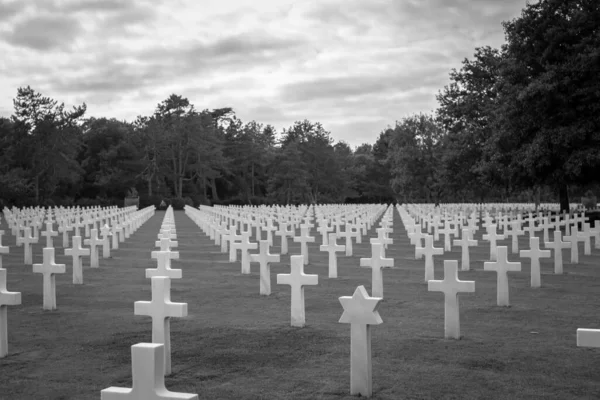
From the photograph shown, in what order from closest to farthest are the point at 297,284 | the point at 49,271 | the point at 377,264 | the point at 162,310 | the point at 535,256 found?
1. the point at 162,310
2. the point at 297,284
3. the point at 49,271
4. the point at 377,264
5. the point at 535,256

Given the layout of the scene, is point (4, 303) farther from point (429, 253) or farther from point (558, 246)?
point (558, 246)

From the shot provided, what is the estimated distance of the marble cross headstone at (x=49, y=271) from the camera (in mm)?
9609

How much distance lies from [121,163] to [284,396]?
7597cm

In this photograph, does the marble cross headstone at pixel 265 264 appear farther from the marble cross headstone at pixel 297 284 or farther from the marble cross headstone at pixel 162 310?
the marble cross headstone at pixel 162 310

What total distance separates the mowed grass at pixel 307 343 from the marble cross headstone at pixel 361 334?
0.43ft

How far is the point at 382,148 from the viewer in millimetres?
124625

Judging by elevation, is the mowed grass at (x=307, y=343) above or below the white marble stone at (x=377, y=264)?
below

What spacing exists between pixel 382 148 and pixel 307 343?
11846 centimetres

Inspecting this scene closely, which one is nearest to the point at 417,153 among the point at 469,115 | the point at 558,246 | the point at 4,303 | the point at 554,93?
the point at 469,115

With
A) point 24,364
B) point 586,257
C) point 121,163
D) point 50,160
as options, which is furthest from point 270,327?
point 121,163

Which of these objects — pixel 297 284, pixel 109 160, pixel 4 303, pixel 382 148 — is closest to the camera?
pixel 4 303

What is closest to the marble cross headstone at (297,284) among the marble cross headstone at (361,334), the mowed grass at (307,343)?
the mowed grass at (307,343)

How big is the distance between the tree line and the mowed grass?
46.5ft

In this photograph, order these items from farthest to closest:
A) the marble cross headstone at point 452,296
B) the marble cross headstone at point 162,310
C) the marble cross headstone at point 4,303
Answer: the marble cross headstone at point 452,296, the marble cross headstone at point 4,303, the marble cross headstone at point 162,310
